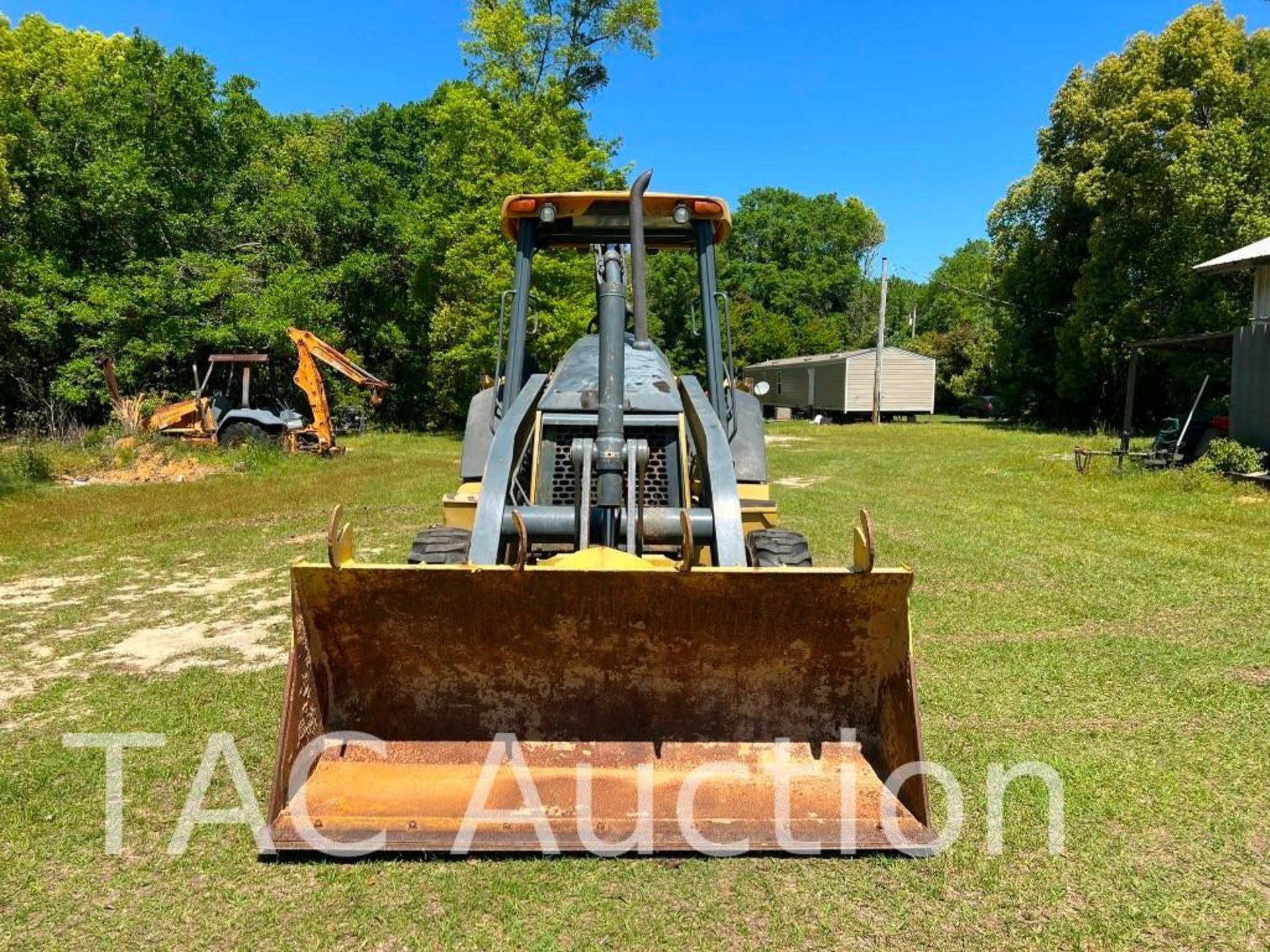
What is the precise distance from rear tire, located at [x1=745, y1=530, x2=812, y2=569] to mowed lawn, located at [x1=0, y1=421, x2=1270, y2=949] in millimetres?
1062

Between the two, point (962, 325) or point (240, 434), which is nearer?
point (240, 434)

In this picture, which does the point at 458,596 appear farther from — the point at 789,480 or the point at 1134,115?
the point at 1134,115

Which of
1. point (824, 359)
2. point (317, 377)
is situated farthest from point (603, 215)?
point (824, 359)

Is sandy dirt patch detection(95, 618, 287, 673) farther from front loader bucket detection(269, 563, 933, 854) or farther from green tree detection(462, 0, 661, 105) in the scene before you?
green tree detection(462, 0, 661, 105)

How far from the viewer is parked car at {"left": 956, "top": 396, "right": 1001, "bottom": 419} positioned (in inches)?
1652

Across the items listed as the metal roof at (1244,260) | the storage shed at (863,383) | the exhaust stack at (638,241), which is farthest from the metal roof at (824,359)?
the exhaust stack at (638,241)

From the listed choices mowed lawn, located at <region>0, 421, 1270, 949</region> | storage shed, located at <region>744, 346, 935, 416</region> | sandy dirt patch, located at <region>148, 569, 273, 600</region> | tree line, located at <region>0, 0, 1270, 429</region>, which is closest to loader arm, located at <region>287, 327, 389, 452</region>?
tree line, located at <region>0, 0, 1270, 429</region>

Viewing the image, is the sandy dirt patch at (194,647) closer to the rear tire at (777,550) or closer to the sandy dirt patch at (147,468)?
the rear tire at (777,550)

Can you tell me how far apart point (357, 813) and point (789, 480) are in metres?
12.2

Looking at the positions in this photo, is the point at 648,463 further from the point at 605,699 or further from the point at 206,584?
the point at 206,584

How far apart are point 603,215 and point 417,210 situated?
68.3ft

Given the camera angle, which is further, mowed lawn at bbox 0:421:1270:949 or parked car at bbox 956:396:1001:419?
parked car at bbox 956:396:1001:419

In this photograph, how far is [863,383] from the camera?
114 feet

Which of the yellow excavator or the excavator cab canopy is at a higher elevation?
the excavator cab canopy
